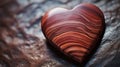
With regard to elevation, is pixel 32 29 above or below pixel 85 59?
above

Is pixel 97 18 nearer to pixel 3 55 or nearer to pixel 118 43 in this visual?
pixel 118 43

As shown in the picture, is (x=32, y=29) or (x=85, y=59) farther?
(x=32, y=29)

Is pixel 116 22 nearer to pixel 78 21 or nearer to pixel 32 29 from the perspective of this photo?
pixel 78 21

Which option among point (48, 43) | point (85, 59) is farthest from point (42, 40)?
point (85, 59)

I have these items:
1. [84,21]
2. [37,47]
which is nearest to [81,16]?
[84,21]
